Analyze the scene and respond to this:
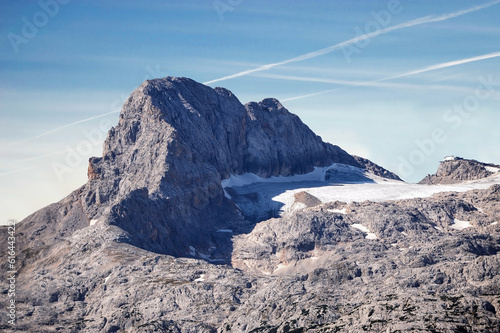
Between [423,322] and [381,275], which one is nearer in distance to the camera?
[423,322]

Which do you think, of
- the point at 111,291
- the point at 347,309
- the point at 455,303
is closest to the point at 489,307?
the point at 455,303

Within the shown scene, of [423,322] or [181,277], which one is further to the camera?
[181,277]

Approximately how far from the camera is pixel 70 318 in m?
193

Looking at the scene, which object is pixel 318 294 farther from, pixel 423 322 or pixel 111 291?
pixel 111 291

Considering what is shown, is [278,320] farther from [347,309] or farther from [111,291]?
[111,291]

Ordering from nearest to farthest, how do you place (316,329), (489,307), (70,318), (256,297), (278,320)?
(489,307)
(316,329)
(278,320)
(256,297)
(70,318)

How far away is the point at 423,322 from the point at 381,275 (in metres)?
47.0

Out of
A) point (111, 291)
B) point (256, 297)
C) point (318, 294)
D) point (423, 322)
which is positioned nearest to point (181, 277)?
point (111, 291)

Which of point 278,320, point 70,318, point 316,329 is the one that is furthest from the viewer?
point 70,318

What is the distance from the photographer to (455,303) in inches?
5640

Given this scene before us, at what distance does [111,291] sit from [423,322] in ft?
256

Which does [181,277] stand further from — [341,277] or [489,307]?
[489,307]

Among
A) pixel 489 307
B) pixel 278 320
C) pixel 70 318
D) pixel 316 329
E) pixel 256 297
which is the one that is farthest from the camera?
pixel 70 318

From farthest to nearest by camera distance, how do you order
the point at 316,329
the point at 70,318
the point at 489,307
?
the point at 70,318 → the point at 316,329 → the point at 489,307
